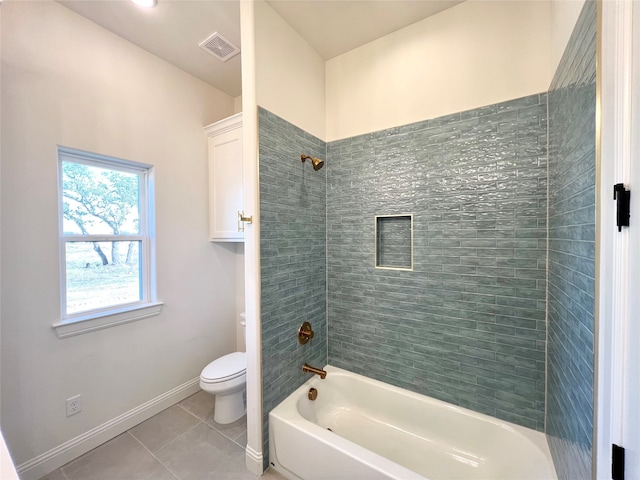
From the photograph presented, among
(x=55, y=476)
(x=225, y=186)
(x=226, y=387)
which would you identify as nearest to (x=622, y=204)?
(x=226, y=387)

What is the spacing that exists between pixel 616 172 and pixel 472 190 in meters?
0.89

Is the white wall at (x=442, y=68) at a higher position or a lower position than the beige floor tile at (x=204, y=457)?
higher

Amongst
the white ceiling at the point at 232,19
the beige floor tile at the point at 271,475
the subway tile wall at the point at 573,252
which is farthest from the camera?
the white ceiling at the point at 232,19

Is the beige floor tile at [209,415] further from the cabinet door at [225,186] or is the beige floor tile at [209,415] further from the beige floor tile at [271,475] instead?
the cabinet door at [225,186]

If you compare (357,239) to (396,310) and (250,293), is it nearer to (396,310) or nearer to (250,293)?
(396,310)

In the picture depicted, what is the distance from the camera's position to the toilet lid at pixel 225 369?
6.04 ft

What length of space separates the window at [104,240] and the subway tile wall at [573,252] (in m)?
2.49

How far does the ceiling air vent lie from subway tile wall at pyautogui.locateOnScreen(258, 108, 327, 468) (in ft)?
2.95

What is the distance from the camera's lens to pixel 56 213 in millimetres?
1561

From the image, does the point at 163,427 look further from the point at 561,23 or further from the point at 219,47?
the point at 561,23

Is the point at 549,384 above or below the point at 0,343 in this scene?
below

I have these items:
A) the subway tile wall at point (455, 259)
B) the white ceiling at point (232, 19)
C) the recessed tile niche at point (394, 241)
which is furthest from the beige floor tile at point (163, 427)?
the white ceiling at point (232, 19)

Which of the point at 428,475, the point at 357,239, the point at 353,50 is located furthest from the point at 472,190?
the point at 428,475

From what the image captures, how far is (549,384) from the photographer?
4.20ft
